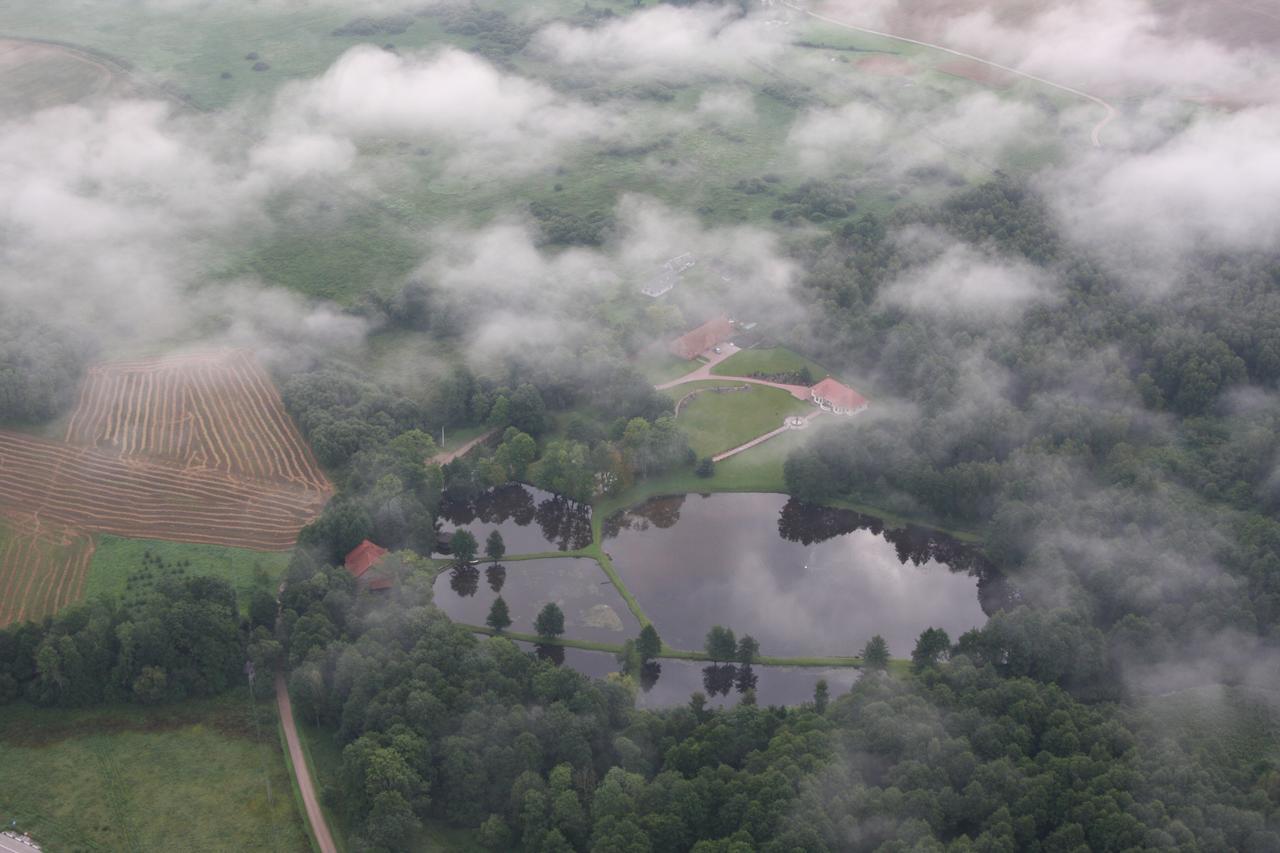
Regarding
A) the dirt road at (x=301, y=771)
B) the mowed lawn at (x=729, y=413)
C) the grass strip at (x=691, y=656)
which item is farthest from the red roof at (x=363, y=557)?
the mowed lawn at (x=729, y=413)

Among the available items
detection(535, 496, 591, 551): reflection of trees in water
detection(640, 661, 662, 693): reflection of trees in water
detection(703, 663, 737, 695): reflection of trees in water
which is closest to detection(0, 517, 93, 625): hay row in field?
detection(535, 496, 591, 551): reflection of trees in water

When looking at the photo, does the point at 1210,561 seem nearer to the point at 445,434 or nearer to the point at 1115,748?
the point at 1115,748

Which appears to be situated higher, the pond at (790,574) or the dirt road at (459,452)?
the dirt road at (459,452)

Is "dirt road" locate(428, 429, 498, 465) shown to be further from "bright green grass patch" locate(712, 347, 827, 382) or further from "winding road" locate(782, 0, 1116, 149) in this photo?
"winding road" locate(782, 0, 1116, 149)

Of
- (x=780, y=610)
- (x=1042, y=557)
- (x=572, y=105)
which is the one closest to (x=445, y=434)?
(x=780, y=610)

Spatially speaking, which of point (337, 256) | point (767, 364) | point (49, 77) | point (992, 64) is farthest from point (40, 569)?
point (992, 64)

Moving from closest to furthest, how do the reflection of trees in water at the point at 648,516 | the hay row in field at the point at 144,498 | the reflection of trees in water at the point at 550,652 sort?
1. the reflection of trees in water at the point at 550,652
2. the hay row in field at the point at 144,498
3. the reflection of trees in water at the point at 648,516

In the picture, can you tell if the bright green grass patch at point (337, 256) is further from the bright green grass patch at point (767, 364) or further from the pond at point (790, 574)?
the pond at point (790, 574)
